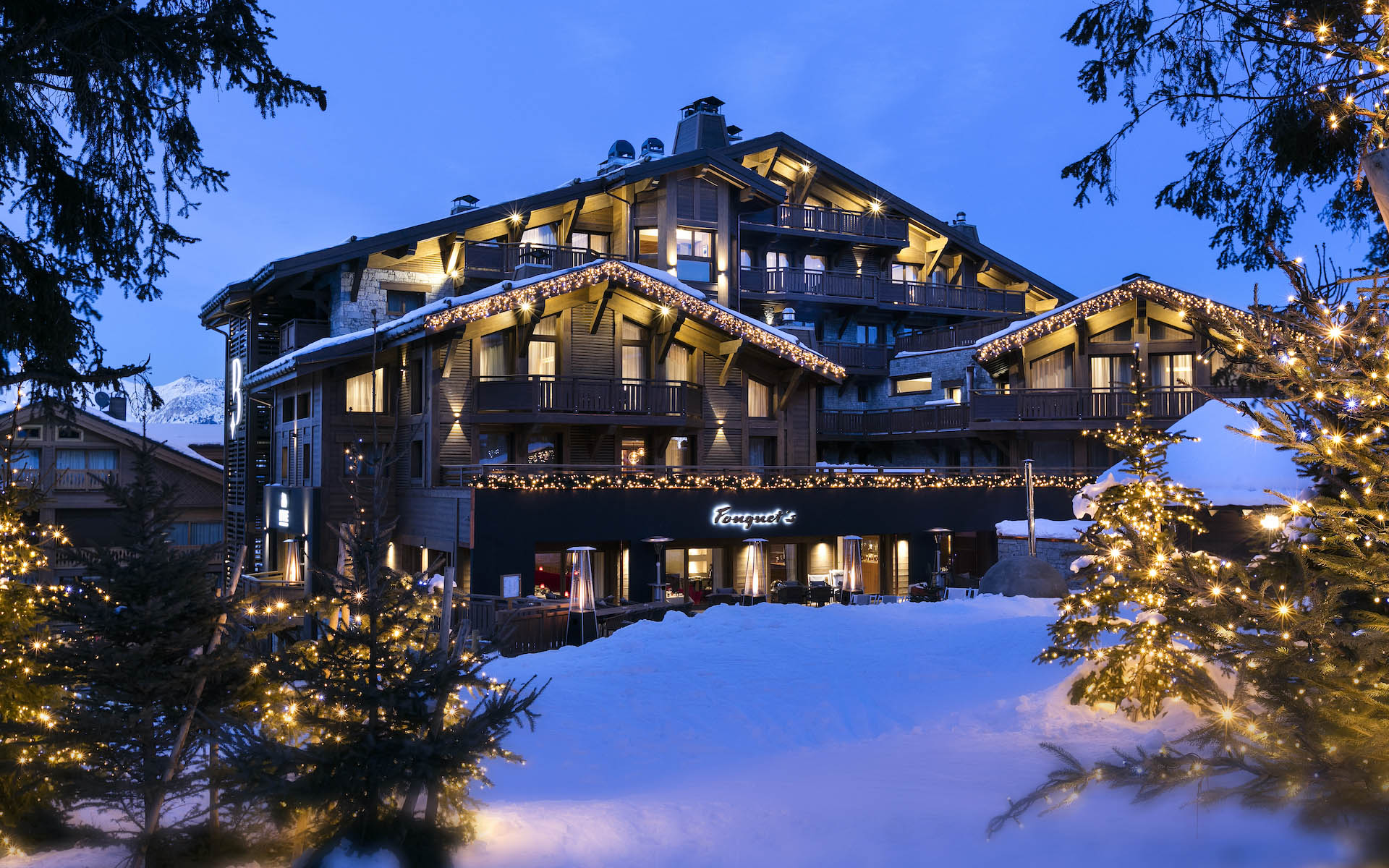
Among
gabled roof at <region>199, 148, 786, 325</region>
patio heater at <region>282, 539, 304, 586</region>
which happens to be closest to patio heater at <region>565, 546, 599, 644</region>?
patio heater at <region>282, 539, 304, 586</region>

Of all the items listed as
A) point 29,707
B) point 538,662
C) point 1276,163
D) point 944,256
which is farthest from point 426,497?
point 944,256

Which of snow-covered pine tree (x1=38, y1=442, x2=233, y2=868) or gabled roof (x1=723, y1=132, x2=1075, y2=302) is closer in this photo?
snow-covered pine tree (x1=38, y1=442, x2=233, y2=868)

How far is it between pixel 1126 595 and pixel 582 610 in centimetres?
1117

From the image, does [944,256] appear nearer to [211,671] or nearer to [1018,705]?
[1018,705]

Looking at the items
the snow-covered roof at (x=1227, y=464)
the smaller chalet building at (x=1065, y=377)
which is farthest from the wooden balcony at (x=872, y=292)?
the snow-covered roof at (x=1227, y=464)

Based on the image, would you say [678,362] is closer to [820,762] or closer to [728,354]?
[728,354]

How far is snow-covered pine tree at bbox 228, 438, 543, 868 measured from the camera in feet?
21.1

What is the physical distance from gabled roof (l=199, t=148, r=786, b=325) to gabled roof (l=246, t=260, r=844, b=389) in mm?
3421

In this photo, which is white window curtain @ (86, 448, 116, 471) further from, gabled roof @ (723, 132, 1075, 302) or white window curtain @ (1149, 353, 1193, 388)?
white window curtain @ (1149, 353, 1193, 388)

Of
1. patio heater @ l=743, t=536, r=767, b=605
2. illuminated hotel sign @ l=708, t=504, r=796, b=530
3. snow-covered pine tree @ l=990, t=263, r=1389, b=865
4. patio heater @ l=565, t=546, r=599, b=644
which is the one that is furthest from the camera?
illuminated hotel sign @ l=708, t=504, r=796, b=530

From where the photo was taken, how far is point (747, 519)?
26656 mm

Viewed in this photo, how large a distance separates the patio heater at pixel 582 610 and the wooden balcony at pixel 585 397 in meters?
7.72

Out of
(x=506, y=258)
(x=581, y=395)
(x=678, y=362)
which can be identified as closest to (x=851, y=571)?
(x=581, y=395)

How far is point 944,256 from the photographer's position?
44031mm
